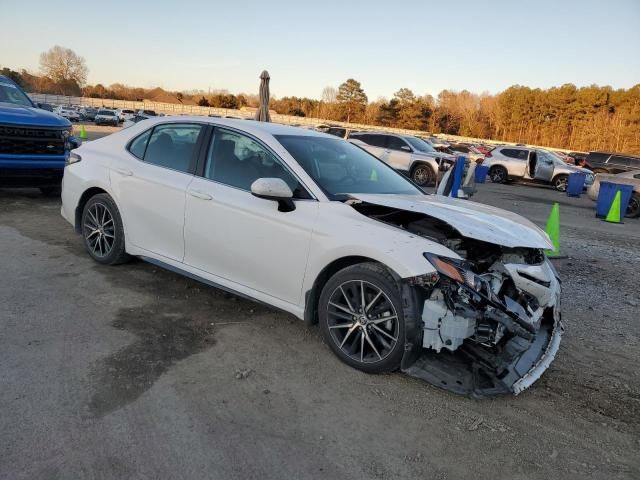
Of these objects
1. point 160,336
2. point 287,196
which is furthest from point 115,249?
point 287,196

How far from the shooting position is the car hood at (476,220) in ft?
11.2

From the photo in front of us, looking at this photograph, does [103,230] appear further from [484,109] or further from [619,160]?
[484,109]

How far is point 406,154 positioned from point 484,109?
85647 mm

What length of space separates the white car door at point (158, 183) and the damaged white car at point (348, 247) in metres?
0.01

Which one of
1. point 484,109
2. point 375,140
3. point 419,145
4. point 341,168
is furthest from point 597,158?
point 484,109

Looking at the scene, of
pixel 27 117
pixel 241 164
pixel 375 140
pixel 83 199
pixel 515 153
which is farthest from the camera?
pixel 515 153

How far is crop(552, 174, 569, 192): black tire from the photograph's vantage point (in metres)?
21.1

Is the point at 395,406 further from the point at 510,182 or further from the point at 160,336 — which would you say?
the point at 510,182

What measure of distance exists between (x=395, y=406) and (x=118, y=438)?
1.60 m

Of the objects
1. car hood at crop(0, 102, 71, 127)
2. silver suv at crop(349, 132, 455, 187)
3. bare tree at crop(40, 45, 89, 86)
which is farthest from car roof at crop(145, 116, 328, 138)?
bare tree at crop(40, 45, 89, 86)

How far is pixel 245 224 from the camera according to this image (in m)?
3.93

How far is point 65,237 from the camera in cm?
Result: 631

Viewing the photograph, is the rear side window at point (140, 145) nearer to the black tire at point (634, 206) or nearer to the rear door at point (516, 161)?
the black tire at point (634, 206)

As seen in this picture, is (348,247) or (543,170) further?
(543,170)
